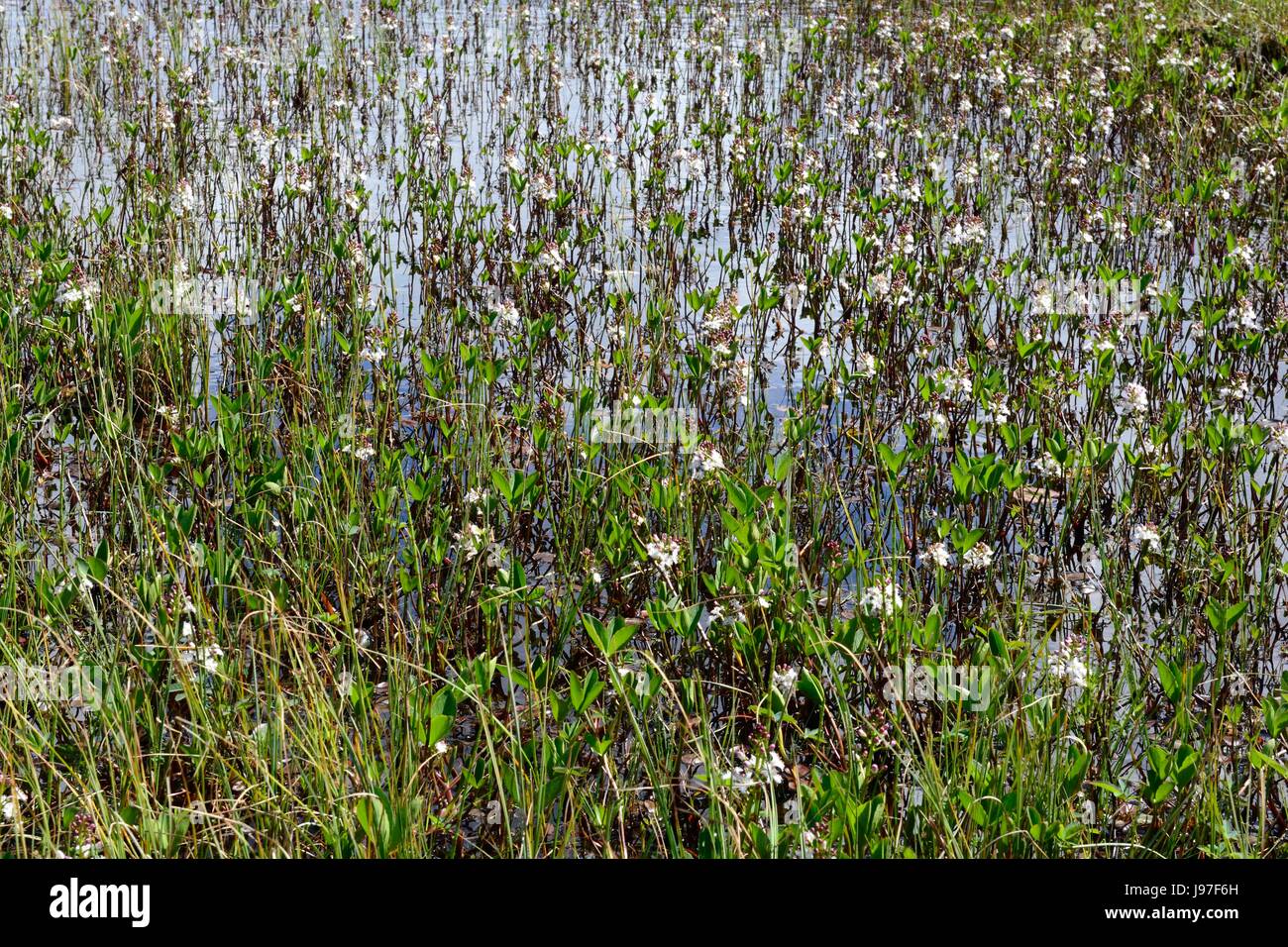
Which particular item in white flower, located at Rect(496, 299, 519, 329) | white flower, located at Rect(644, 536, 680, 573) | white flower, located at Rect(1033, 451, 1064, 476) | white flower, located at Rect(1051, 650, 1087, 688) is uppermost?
white flower, located at Rect(496, 299, 519, 329)

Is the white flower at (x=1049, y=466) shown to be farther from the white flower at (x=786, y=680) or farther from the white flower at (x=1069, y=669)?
the white flower at (x=786, y=680)

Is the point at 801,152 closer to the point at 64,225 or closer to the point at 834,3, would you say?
the point at 64,225

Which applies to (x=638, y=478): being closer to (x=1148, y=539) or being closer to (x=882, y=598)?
(x=882, y=598)

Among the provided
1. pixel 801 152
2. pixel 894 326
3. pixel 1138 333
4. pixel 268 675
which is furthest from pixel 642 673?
pixel 801 152

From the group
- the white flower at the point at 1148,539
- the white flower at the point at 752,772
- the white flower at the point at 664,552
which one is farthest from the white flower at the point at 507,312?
the white flower at the point at 752,772

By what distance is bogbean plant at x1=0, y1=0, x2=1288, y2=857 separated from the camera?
2820 millimetres

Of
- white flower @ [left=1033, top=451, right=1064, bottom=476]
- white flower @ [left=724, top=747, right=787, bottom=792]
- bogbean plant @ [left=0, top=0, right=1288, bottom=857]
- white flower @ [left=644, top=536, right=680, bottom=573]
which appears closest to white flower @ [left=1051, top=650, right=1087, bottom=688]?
bogbean plant @ [left=0, top=0, right=1288, bottom=857]

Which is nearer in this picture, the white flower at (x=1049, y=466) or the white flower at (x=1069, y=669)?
the white flower at (x=1069, y=669)

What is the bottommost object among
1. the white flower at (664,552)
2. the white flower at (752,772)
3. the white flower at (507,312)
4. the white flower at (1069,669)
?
the white flower at (752,772)

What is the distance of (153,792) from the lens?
9.03ft

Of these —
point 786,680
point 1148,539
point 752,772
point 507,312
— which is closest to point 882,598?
point 786,680

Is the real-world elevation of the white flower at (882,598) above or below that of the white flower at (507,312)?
below

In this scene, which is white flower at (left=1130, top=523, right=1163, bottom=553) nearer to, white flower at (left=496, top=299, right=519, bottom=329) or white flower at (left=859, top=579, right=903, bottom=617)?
white flower at (left=859, top=579, right=903, bottom=617)

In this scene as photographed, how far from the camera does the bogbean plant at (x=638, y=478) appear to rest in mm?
2820
